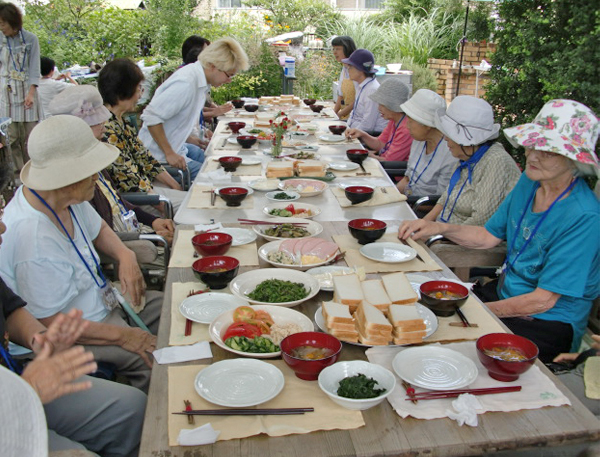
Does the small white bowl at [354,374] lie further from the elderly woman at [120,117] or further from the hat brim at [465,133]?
the elderly woman at [120,117]

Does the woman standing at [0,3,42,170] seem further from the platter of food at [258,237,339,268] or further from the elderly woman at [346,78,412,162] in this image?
the platter of food at [258,237,339,268]

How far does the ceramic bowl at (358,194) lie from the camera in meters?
3.11

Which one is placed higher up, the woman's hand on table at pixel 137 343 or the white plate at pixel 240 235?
the white plate at pixel 240 235

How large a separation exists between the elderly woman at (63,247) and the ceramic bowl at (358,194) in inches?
52.5

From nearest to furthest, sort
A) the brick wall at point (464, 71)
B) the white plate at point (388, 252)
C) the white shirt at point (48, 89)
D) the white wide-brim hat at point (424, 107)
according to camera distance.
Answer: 1. the white plate at point (388, 252)
2. the white wide-brim hat at point (424, 107)
3. the white shirt at point (48, 89)
4. the brick wall at point (464, 71)

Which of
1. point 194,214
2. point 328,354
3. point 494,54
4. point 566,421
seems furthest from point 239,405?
point 494,54

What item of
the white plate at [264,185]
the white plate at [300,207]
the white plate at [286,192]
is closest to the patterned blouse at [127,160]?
the white plate at [264,185]

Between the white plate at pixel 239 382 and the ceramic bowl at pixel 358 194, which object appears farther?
the ceramic bowl at pixel 358 194

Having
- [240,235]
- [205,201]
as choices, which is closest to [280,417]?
[240,235]

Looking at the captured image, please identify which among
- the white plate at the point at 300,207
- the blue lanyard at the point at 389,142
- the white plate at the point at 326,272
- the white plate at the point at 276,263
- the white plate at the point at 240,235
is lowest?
the blue lanyard at the point at 389,142

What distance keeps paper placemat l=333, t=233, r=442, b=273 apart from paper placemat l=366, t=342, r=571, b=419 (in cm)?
72

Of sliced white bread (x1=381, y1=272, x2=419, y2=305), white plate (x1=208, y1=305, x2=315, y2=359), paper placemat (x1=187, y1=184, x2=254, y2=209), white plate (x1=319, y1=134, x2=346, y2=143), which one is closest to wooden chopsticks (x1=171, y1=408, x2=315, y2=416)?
white plate (x1=208, y1=305, x2=315, y2=359)

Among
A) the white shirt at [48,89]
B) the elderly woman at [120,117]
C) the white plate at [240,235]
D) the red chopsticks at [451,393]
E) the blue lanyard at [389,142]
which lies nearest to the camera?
the red chopsticks at [451,393]

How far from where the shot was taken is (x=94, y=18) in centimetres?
1058
